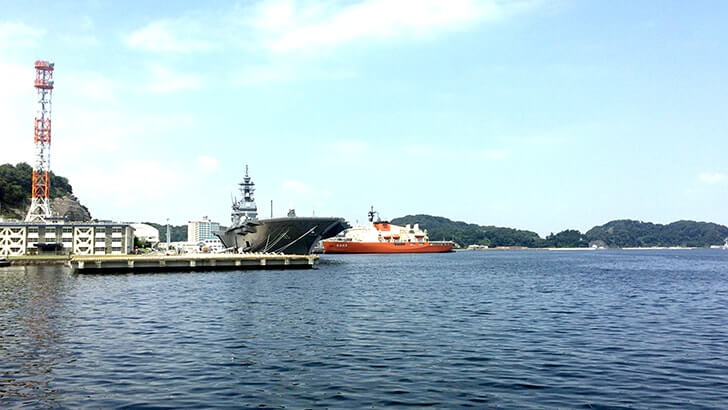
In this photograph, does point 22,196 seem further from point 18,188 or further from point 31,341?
point 31,341

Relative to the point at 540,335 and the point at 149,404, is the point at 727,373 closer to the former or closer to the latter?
the point at 540,335

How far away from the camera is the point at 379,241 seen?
547ft

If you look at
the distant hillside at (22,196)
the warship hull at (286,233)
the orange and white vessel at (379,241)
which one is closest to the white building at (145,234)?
the distant hillside at (22,196)

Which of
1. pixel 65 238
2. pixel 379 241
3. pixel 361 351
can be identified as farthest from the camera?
pixel 379 241

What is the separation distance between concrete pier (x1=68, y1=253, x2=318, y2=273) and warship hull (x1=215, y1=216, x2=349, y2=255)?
12803 millimetres

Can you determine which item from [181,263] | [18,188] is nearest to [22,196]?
[18,188]

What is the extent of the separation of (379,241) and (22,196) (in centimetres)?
10175

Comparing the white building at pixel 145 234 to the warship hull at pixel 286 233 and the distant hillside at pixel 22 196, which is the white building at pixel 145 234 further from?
the warship hull at pixel 286 233

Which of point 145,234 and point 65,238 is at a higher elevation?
point 145,234

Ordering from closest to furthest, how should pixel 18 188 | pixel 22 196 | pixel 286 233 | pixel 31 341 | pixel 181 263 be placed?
pixel 31 341 → pixel 181 263 → pixel 286 233 → pixel 18 188 → pixel 22 196

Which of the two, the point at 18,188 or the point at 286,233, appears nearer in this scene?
the point at 286,233

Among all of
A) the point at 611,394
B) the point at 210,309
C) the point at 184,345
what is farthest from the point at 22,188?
the point at 611,394

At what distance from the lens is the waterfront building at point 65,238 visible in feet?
314

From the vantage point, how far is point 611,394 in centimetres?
1483
